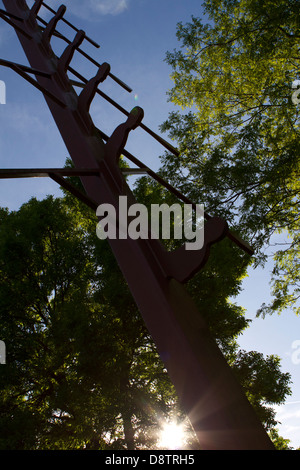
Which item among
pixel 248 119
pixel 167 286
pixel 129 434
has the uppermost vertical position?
pixel 248 119

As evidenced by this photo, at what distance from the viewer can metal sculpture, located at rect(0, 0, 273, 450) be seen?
4.67 ft

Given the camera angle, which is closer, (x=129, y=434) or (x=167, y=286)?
(x=167, y=286)

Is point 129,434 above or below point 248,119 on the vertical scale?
below

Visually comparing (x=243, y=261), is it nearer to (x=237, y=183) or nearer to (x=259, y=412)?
(x=237, y=183)

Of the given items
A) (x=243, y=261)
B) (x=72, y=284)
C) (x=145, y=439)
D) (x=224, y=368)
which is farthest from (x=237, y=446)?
(x=72, y=284)

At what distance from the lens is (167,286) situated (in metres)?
1.83

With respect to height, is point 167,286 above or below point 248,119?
below

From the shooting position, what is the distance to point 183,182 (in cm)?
694

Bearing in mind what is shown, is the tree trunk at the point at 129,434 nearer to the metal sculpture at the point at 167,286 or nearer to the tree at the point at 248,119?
the tree at the point at 248,119

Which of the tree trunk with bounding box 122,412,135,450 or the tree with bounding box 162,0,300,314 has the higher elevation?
the tree with bounding box 162,0,300,314

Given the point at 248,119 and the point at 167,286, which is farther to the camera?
the point at 248,119

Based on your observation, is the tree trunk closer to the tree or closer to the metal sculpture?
the tree

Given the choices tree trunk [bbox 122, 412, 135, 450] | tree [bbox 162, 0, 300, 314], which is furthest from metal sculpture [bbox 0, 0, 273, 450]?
tree trunk [bbox 122, 412, 135, 450]

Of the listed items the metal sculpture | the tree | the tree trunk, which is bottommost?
the tree trunk
